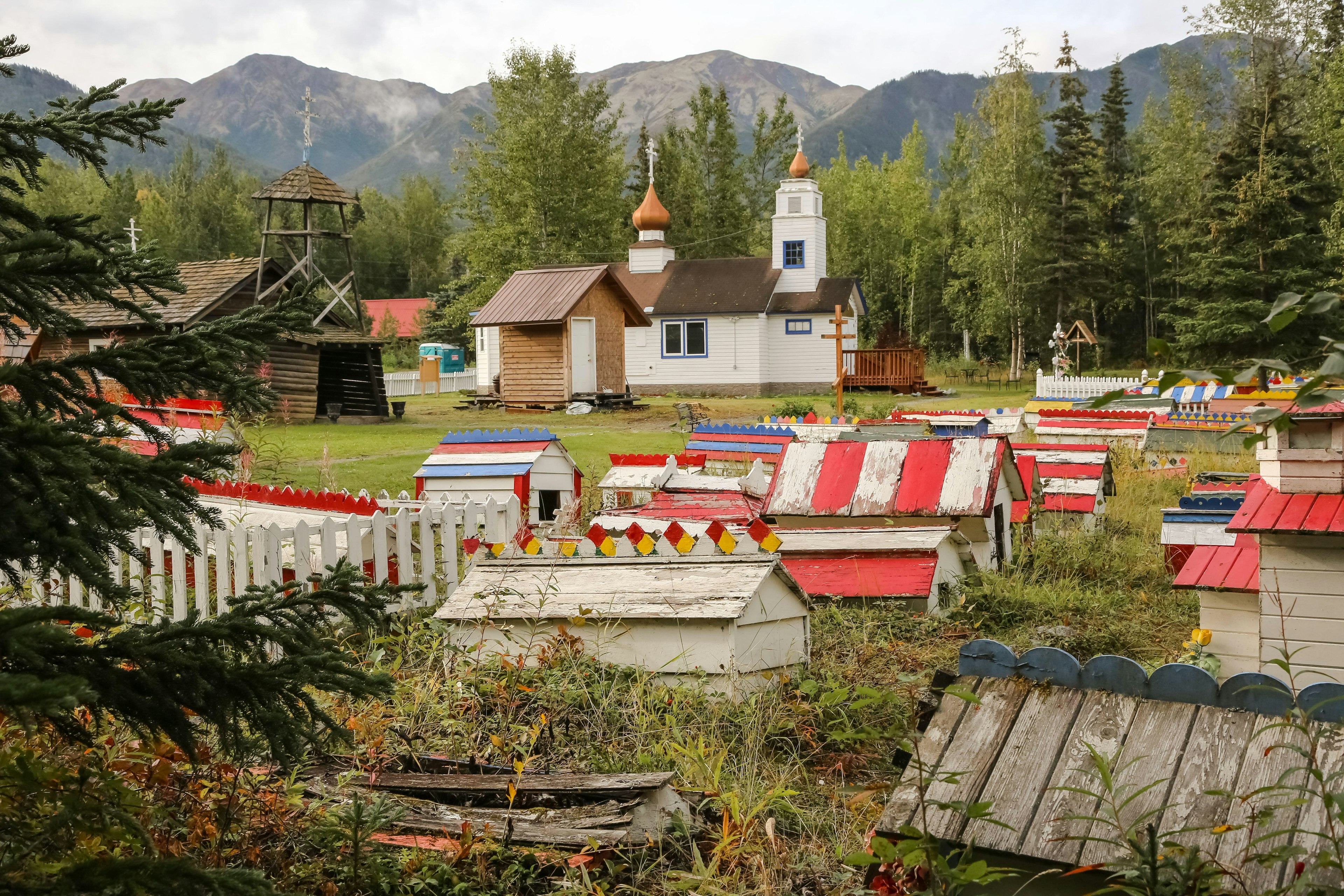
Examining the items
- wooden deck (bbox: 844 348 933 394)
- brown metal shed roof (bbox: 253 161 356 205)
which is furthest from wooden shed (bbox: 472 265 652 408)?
wooden deck (bbox: 844 348 933 394)

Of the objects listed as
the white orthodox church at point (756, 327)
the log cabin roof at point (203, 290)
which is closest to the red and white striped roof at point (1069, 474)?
the log cabin roof at point (203, 290)

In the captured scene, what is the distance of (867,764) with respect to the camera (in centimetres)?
452

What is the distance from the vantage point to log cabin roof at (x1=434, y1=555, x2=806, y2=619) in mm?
5062

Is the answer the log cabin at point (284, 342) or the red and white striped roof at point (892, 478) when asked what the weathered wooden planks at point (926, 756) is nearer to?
the red and white striped roof at point (892, 478)

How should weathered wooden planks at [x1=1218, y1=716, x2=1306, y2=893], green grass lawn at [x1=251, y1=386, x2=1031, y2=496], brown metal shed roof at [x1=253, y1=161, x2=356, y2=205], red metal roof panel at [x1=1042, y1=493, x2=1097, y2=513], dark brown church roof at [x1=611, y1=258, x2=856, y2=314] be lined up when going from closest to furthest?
weathered wooden planks at [x1=1218, y1=716, x2=1306, y2=893] < red metal roof panel at [x1=1042, y1=493, x2=1097, y2=513] < green grass lawn at [x1=251, y1=386, x2=1031, y2=496] < brown metal shed roof at [x1=253, y1=161, x2=356, y2=205] < dark brown church roof at [x1=611, y1=258, x2=856, y2=314]

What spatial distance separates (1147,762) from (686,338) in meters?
34.2

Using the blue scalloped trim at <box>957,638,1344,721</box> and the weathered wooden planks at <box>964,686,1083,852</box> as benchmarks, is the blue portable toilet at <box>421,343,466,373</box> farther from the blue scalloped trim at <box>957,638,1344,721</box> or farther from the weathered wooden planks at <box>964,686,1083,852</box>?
the weathered wooden planks at <box>964,686,1083,852</box>

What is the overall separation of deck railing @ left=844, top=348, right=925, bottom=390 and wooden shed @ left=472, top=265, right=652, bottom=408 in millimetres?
8729

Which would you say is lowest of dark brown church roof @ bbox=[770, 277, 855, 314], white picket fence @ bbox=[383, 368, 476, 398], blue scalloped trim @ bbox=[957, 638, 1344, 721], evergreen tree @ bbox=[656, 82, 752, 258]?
blue scalloped trim @ bbox=[957, 638, 1344, 721]

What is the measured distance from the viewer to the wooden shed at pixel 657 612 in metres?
5.01

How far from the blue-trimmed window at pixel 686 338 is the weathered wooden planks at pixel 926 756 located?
1322 inches

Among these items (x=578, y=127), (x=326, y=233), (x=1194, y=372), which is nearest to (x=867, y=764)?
(x=1194, y=372)

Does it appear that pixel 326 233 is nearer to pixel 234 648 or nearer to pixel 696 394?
pixel 696 394

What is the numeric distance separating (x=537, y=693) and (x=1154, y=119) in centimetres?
5149
